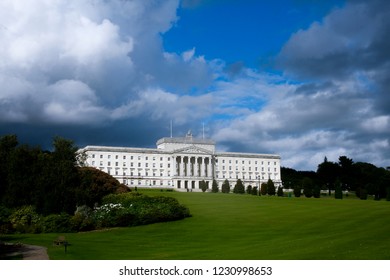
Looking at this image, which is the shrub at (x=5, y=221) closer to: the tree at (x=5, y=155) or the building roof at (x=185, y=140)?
the tree at (x=5, y=155)

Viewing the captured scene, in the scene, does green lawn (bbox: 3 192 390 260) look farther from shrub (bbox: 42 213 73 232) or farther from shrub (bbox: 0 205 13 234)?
shrub (bbox: 0 205 13 234)

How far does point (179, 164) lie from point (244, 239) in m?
130

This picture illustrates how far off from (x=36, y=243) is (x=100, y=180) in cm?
2835

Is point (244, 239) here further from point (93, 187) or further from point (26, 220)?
point (93, 187)

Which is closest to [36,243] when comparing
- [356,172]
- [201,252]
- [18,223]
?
[18,223]

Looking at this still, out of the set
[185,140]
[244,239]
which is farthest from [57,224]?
[185,140]

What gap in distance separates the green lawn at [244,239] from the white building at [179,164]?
110147mm

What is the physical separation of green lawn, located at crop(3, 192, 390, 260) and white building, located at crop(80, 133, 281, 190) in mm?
110147

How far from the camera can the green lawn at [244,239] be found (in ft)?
68.5

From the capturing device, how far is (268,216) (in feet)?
134

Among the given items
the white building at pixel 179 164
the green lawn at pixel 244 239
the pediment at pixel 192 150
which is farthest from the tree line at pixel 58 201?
the pediment at pixel 192 150

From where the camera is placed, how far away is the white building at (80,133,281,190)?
149375mm

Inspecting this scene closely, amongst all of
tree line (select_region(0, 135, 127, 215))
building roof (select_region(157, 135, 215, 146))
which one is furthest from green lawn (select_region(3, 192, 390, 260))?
building roof (select_region(157, 135, 215, 146))

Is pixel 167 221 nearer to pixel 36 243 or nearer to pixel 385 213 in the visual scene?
pixel 36 243
